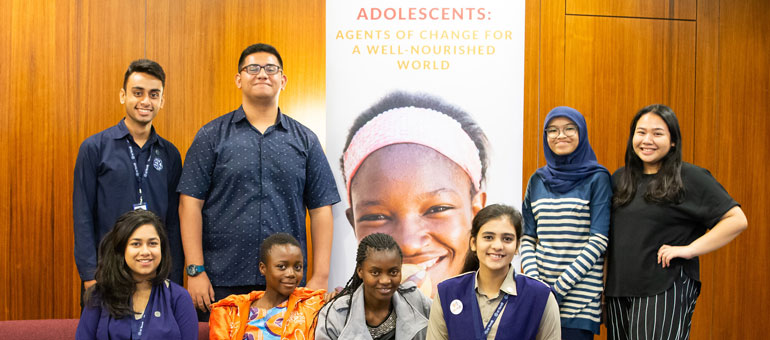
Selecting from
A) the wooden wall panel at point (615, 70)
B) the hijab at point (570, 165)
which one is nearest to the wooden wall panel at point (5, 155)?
the hijab at point (570, 165)

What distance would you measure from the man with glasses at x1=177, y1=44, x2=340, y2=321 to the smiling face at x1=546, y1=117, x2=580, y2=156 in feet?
3.99

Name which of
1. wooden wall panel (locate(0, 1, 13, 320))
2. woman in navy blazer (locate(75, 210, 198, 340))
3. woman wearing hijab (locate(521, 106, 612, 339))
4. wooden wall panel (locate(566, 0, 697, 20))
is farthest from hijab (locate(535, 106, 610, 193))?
wooden wall panel (locate(0, 1, 13, 320))

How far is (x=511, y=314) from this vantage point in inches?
99.3

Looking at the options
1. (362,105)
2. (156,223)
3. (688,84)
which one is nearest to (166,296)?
(156,223)

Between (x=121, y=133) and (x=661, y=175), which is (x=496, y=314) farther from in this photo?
(x=121, y=133)

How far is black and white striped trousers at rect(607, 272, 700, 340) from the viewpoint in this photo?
2.73 metres

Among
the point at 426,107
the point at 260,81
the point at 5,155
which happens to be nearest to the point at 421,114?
the point at 426,107

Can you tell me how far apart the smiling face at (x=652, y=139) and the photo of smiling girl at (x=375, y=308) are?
112cm

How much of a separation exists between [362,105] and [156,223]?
135 centimetres

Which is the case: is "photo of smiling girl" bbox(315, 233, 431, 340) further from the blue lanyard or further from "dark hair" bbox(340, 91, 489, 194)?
"dark hair" bbox(340, 91, 489, 194)

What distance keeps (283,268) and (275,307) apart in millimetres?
174

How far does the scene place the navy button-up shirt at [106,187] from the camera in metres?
3.08

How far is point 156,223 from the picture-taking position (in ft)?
9.17

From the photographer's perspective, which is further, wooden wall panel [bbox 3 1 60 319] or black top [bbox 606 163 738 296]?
wooden wall panel [bbox 3 1 60 319]
